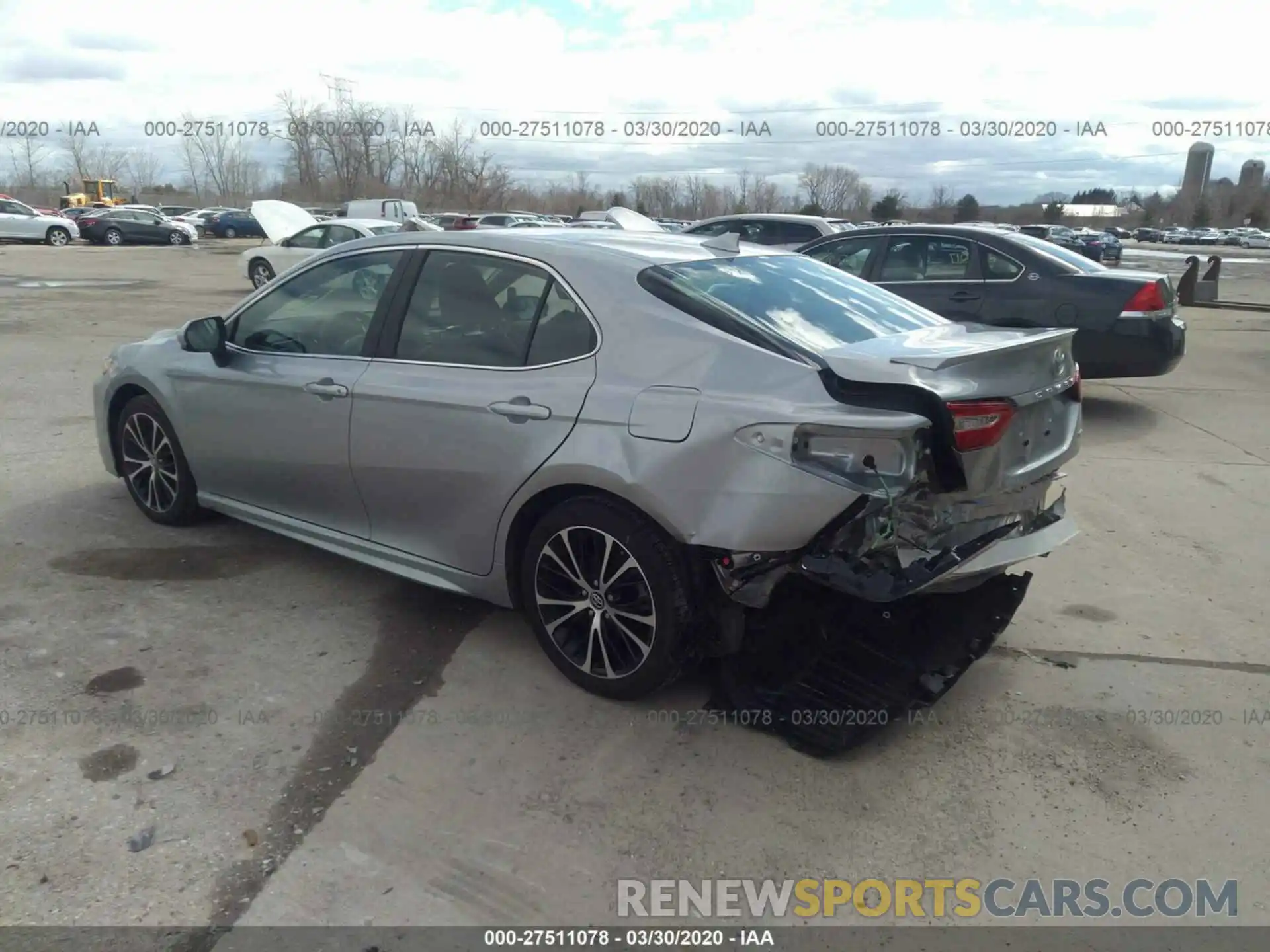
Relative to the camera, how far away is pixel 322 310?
4398 millimetres

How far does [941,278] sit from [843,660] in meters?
6.20

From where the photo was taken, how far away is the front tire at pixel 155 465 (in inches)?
196

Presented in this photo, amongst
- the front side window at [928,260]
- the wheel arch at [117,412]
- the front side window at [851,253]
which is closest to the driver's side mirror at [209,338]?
the wheel arch at [117,412]

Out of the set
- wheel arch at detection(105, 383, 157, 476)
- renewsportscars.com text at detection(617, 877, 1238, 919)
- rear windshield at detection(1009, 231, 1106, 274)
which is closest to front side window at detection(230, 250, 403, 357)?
wheel arch at detection(105, 383, 157, 476)

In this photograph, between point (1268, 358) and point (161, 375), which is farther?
point (1268, 358)

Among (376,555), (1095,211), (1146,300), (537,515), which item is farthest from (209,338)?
(1095,211)

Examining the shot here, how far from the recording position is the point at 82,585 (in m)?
4.41

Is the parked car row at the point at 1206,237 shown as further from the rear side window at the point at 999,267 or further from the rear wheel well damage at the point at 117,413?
the rear wheel well damage at the point at 117,413

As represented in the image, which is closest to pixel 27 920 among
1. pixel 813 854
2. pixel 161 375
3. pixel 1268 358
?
pixel 813 854

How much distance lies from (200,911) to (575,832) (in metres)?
1.02

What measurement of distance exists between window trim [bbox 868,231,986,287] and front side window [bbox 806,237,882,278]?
12 centimetres

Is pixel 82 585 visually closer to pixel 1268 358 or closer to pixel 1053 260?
pixel 1053 260

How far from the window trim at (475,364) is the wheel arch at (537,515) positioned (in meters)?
0.46

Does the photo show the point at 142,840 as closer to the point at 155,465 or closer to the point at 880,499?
the point at 880,499
